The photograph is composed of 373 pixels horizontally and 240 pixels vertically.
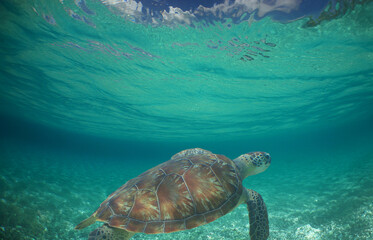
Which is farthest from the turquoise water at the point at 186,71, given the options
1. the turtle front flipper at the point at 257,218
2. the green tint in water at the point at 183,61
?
the turtle front flipper at the point at 257,218

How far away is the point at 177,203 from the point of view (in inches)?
117

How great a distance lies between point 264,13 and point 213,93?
23.5 feet


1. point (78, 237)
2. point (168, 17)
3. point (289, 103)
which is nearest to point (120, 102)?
point (168, 17)

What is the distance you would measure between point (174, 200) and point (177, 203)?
8cm

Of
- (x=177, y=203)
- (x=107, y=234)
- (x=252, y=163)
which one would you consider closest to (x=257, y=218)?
(x=252, y=163)

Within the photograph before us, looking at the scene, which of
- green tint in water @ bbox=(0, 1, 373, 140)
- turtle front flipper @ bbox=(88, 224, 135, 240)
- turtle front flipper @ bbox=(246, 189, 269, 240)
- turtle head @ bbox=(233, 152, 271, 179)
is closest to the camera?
turtle front flipper @ bbox=(88, 224, 135, 240)

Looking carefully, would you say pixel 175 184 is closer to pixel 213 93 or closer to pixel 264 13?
A: pixel 264 13

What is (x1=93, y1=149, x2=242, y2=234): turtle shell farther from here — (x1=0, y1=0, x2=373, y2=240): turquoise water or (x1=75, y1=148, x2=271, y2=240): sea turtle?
(x1=0, y1=0, x2=373, y2=240): turquoise water

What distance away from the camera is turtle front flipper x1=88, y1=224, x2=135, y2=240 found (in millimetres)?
2732

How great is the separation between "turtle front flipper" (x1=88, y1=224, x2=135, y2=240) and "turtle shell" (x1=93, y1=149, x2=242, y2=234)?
0.18 m

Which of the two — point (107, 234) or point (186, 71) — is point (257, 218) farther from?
point (186, 71)

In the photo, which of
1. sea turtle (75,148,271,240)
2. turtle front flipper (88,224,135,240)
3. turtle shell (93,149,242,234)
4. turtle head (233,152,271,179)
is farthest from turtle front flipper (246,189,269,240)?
turtle front flipper (88,224,135,240)

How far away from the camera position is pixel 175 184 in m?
3.21

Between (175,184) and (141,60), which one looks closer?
(175,184)
